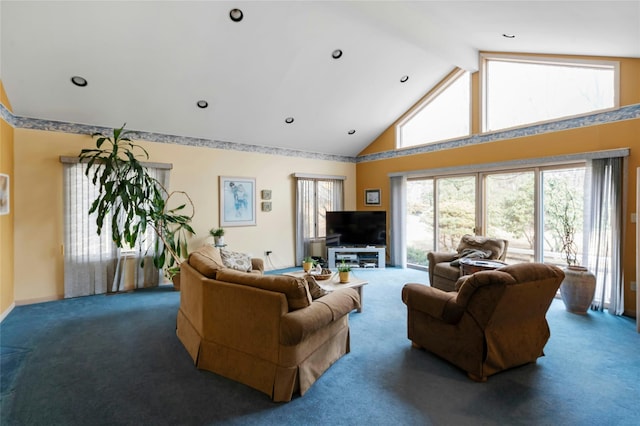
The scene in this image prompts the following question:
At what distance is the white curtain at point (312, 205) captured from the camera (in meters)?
6.95

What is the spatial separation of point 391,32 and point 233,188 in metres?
3.79

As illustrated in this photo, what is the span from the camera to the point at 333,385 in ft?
8.07

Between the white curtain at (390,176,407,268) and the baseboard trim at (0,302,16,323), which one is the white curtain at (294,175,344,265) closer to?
the white curtain at (390,176,407,268)

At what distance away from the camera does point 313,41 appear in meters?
4.36

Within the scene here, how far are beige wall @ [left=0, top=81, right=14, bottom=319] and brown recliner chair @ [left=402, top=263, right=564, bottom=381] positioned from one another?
196 inches

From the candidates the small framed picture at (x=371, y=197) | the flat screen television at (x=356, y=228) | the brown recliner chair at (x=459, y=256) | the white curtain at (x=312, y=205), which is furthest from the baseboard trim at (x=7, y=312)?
the small framed picture at (x=371, y=197)

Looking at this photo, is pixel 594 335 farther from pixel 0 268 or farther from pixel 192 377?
pixel 0 268

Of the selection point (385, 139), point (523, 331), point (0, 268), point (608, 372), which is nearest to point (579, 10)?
point (523, 331)

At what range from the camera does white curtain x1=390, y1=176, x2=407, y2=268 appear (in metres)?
6.82

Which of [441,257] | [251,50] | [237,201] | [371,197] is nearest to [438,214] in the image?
[441,257]

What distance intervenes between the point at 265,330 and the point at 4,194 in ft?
13.2

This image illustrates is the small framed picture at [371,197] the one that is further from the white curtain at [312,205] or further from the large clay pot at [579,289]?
the large clay pot at [579,289]

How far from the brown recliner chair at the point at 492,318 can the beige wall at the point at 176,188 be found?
168 inches

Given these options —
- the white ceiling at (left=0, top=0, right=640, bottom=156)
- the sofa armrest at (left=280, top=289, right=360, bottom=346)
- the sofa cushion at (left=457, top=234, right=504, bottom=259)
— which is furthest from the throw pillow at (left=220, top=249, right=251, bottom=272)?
the sofa cushion at (left=457, top=234, right=504, bottom=259)
